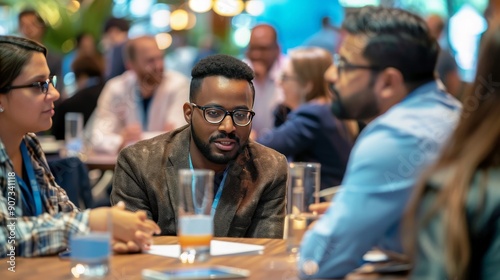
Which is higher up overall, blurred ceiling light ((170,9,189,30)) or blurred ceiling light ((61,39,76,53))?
blurred ceiling light ((170,9,189,30))

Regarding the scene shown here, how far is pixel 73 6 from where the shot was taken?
1281 cm

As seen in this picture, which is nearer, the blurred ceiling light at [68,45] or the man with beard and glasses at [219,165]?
the man with beard and glasses at [219,165]

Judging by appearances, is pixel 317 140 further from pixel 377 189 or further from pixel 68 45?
pixel 68 45

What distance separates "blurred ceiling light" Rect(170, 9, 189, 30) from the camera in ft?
52.5

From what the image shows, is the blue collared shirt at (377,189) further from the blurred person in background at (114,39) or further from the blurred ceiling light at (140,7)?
the blurred ceiling light at (140,7)

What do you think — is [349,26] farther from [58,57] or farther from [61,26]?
[61,26]

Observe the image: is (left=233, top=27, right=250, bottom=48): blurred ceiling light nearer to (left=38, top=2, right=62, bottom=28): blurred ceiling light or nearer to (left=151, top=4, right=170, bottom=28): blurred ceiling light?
(left=151, top=4, right=170, bottom=28): blurred ceiling light

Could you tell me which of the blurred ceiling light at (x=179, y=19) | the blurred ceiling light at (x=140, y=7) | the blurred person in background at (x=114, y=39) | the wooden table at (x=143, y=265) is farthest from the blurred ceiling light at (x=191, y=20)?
the wooden table at (x=143, y=265)

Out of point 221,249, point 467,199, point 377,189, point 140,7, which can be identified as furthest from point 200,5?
point 467,199

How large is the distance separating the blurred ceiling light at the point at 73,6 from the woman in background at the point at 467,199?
11025 mm

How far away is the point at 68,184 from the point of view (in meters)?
4.39

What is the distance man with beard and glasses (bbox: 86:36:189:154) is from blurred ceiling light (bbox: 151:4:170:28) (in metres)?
7.55

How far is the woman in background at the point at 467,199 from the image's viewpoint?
186 centimetres

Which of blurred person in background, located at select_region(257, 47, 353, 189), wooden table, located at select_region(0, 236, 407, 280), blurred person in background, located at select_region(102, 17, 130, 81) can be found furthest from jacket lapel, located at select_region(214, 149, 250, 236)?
blurred person in background, located at select_region(102, 17, 130, 81)
